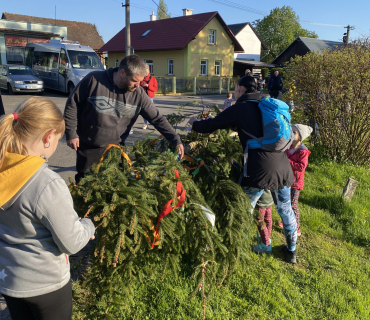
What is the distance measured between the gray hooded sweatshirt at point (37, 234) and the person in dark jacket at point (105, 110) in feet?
5.47

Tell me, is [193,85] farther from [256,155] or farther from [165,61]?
[256,155]

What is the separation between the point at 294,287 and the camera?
306cm

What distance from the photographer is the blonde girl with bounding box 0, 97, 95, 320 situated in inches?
57.4

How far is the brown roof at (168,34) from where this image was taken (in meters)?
30.1

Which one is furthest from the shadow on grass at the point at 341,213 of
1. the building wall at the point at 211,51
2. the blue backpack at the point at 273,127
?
the building wall at the point at 211,51

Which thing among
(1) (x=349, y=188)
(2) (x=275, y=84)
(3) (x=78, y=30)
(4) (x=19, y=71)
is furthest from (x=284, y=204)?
(3) (x=78, y=30)

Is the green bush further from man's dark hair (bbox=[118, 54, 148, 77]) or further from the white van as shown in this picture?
the white van

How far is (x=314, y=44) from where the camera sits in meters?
41.8

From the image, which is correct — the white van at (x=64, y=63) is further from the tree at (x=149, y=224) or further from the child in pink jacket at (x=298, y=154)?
the tree at (x=149, y=224)

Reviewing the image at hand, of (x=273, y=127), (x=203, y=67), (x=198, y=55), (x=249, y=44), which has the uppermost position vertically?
(x=249, y=44)

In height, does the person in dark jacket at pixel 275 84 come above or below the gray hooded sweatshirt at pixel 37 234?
above

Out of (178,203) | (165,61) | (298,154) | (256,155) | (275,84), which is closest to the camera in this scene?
(178,203)

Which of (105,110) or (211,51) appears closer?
(105,110)

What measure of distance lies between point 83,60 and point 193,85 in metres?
10.7
